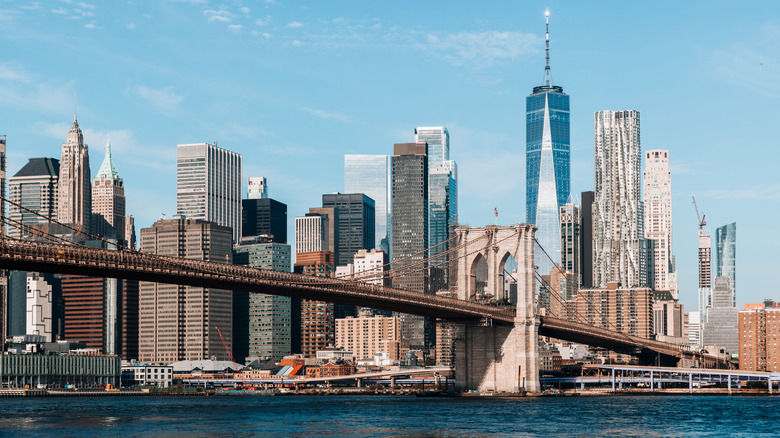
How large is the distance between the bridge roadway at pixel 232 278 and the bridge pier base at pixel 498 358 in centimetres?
166

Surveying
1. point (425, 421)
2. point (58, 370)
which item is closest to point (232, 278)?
point (425, 421)

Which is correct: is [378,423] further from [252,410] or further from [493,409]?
[252,410]

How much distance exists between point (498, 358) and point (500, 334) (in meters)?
2.10

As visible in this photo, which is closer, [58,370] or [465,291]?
[465,291]

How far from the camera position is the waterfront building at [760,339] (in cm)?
18138

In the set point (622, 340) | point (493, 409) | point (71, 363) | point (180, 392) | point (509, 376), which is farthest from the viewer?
point (71, 363)

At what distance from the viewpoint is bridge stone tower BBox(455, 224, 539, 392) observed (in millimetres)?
98000

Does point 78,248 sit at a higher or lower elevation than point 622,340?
higher

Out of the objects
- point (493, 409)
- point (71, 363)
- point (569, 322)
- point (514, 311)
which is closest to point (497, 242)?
point (514, 311)

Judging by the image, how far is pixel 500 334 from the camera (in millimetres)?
99500

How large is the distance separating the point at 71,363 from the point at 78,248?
116070mm

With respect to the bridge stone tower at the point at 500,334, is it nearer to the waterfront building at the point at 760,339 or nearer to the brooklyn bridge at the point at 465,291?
the brooklyn bridge at the point at 465,291

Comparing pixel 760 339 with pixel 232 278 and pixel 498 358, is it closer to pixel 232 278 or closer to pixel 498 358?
pixel 498 358

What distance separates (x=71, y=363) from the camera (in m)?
178
